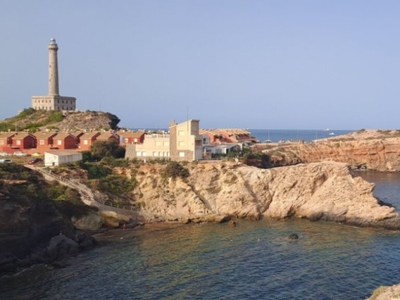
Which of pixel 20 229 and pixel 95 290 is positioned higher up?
pixel 20 229

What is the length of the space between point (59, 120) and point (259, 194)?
217 feet

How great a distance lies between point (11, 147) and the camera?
81.8 meters

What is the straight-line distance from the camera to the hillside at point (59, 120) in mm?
109650

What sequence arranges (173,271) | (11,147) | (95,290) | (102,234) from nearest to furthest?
(95,290)
(173,271)
(102,234)
(11,147)

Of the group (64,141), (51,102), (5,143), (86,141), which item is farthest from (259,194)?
(51,102)

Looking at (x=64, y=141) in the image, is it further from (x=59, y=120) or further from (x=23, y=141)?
(x=59, y=120)

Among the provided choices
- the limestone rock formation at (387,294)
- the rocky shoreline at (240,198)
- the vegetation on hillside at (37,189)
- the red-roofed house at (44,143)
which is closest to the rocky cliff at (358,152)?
the rocky shoreline at (240,198)

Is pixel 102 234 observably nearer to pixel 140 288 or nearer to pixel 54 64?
pixel 140 288

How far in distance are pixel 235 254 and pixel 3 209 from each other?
23.3 metres

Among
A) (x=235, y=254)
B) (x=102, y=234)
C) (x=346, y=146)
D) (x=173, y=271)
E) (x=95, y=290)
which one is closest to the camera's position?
(x=95, y=290)

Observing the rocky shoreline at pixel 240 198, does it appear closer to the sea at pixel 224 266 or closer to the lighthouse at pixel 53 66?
the sea at pixel 224 266

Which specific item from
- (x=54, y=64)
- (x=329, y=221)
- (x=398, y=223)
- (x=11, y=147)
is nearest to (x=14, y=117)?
(x=54, y=64)

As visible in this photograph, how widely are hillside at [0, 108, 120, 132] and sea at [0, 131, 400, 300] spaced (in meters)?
61.0

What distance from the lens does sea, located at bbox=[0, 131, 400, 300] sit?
36656 mm
